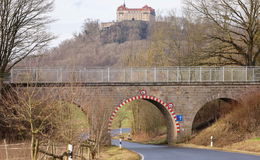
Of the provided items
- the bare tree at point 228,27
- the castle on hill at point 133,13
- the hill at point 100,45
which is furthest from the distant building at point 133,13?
the bare tree at point 228,27

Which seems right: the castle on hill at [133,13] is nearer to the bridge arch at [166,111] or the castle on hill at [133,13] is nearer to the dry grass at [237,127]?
the bridge arch at [166,111]

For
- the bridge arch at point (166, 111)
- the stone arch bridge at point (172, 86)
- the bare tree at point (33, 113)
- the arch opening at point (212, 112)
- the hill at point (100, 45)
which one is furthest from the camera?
the hill at point (100, 45)

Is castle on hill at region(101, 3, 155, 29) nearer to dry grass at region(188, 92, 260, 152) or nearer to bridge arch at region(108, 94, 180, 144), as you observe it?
bridge arch at region(108, 94, 180, 144)

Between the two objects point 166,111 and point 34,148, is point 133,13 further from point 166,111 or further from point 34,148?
point 34,148

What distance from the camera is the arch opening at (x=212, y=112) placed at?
1489 inches

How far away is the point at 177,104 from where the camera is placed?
118 ft

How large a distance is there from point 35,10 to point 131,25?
122145mm

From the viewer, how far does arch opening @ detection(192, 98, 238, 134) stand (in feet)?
124

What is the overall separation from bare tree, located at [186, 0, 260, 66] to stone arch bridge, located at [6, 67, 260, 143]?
150 inches

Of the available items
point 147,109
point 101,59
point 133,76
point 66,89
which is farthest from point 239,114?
point 101,59

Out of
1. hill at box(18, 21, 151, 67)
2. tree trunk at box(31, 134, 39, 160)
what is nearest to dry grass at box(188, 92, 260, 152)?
tree trunk at box(31, 134, 39, 160)

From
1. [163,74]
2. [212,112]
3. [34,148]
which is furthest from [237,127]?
[34,148]

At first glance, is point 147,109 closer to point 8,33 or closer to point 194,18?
point 194,18

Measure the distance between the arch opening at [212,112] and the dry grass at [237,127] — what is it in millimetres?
2007
